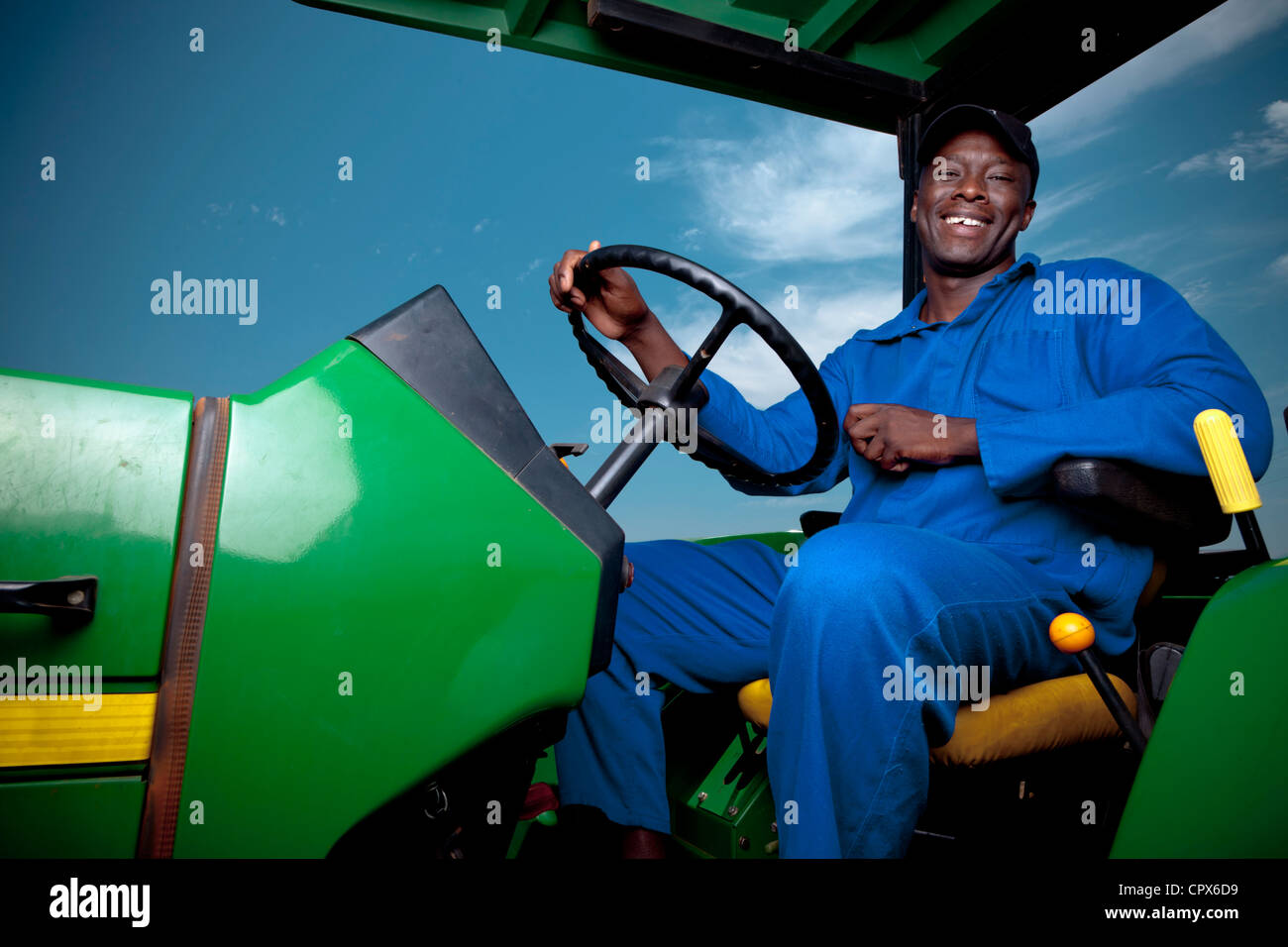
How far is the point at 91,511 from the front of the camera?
729 mm

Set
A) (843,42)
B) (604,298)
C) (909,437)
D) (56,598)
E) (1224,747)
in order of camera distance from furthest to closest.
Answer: (843,42), (604,298), (909,437), (1224,747), (56,598)

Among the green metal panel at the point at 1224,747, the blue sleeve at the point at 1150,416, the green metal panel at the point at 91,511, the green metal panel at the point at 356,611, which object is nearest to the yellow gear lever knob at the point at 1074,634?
the green metal panel at the point at 1224,747

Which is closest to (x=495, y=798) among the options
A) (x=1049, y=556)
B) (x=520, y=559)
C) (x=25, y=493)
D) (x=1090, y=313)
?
(x=520, y=559)

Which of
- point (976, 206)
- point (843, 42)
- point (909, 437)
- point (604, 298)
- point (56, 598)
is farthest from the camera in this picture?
point (843, 42)

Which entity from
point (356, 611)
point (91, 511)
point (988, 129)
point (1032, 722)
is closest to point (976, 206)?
point (988, 129)

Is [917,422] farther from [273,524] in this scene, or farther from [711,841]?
[273,524]

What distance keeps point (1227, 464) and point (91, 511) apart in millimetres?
1134

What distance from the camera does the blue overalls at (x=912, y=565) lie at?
1.03 metres

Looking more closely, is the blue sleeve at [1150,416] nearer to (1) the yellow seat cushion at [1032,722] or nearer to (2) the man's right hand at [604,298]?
(1) the yellow seat cushion at [1032,722]

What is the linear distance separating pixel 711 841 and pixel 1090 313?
1099 millimetres

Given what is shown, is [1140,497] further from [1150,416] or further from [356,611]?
[356,611]

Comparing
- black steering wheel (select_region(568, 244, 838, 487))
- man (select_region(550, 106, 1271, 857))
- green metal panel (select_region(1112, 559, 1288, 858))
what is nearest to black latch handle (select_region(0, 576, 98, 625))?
black steering wheel (select_region(568, 244, 838, 487))
